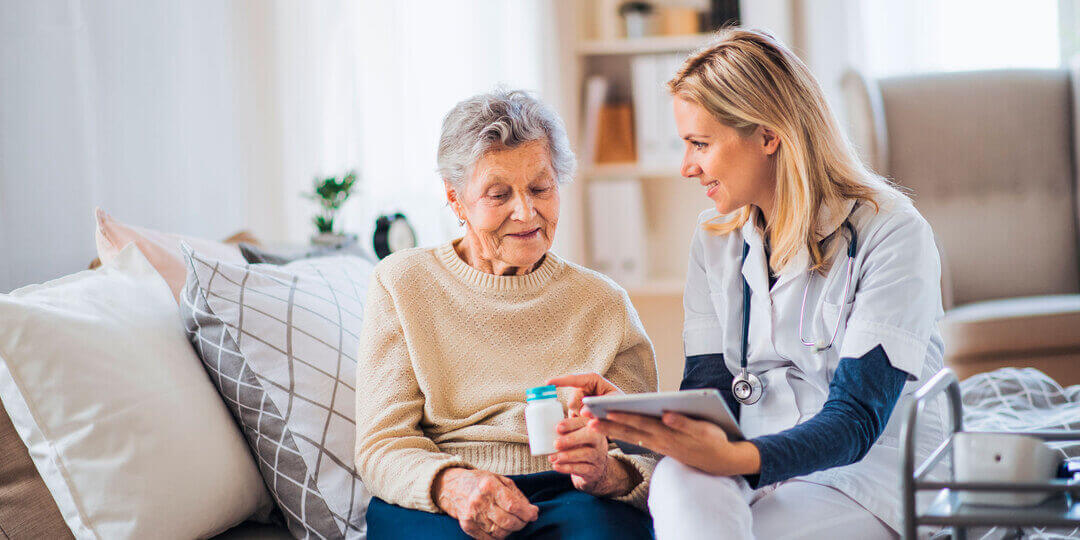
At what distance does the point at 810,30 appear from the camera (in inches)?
133

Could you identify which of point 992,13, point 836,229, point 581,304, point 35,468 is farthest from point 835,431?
point 992,13

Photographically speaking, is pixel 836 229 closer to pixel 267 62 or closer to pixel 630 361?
pixel 630 361

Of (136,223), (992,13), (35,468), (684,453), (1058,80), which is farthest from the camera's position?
(992,13)

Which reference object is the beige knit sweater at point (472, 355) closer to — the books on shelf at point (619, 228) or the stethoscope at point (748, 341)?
the stethoscope at point (748, 341)

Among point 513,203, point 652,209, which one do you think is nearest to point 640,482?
point 513,203

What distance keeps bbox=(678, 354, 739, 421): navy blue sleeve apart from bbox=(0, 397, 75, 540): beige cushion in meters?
0.95

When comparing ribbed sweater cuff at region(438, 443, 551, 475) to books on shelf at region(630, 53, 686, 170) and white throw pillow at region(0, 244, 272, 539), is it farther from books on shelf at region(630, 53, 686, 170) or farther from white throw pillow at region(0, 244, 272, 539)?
books on shelf at region(630, 53, 686, 170)

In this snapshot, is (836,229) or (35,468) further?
(836,229)

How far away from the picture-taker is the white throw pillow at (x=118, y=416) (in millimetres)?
1277

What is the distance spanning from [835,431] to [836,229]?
1.20 feet

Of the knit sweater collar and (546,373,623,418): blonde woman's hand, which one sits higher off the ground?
the knit sweater collar

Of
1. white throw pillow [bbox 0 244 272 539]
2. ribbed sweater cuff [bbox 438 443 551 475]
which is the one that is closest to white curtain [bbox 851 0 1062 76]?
ribbed sweater cuff [bbox 438 443 551 475]

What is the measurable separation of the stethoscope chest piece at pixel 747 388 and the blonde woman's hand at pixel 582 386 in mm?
205

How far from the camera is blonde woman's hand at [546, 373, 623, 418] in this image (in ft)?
4.54
